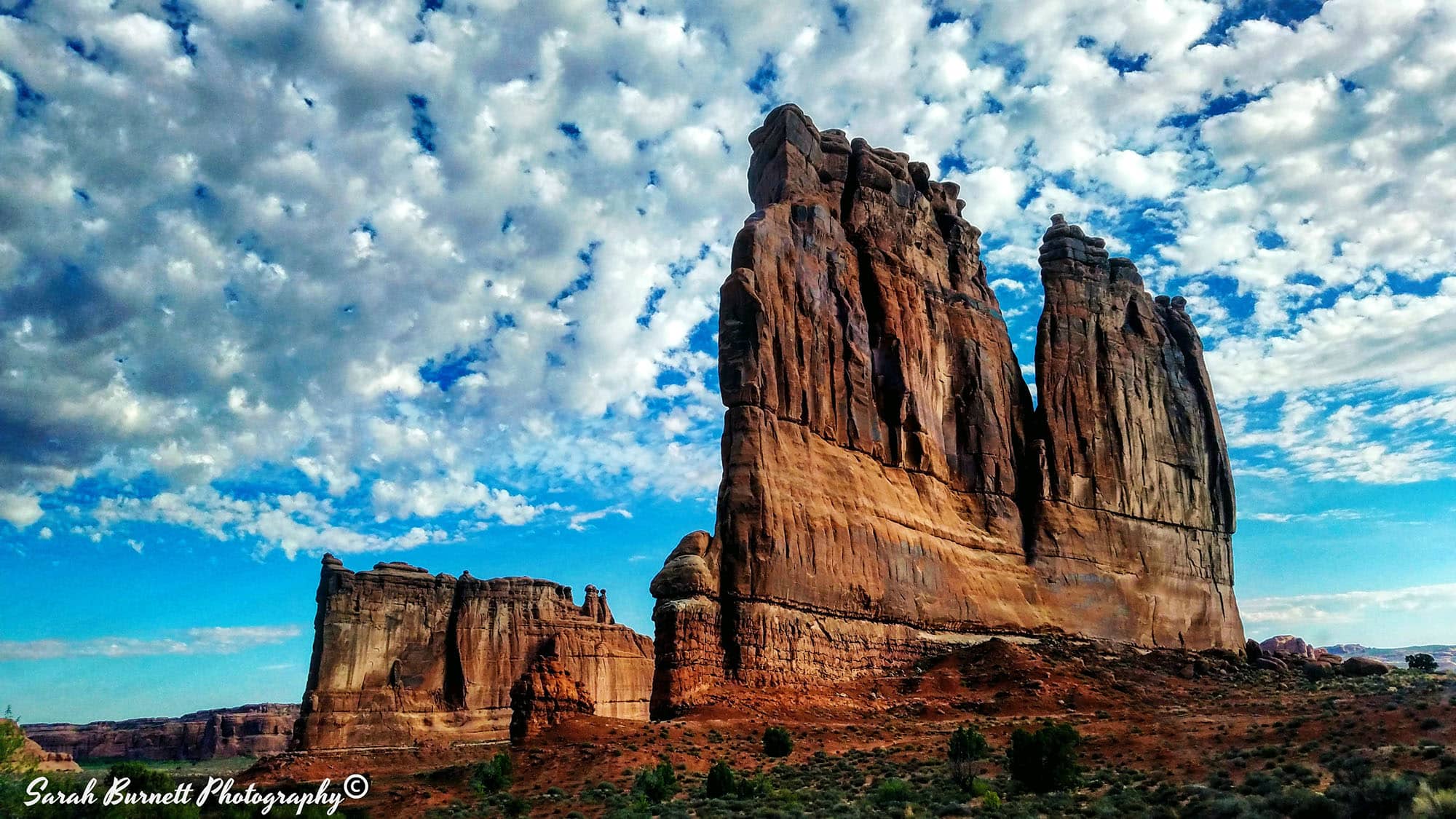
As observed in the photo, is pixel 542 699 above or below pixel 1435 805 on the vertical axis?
above

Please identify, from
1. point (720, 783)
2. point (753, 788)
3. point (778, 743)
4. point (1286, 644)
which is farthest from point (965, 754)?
point (1286, 644)

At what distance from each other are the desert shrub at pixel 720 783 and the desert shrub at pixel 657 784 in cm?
90

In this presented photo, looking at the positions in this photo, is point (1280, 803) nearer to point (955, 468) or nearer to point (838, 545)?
point (838, 545)

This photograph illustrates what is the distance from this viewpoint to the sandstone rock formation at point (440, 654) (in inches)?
2425

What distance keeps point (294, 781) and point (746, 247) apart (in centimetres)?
2455

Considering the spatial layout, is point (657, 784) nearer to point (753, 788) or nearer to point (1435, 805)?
point (753, 788)

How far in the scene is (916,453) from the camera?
45.3 meters

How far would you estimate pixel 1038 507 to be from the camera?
5053cm

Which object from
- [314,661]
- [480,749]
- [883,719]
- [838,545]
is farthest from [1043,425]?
[314,661]

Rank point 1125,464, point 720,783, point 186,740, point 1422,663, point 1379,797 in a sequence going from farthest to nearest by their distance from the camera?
point 186,740, point 1125,464, point 1422,663, point 720,783, point 1379,797

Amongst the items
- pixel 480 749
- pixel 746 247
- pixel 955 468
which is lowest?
pixel 480 749

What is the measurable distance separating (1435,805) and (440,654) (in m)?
62.6

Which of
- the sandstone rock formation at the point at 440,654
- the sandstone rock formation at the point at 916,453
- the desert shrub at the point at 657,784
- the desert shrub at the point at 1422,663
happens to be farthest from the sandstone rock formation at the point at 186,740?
the desert shrub at the point at 1422,663

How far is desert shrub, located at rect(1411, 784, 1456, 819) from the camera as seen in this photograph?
1313 centimetres
